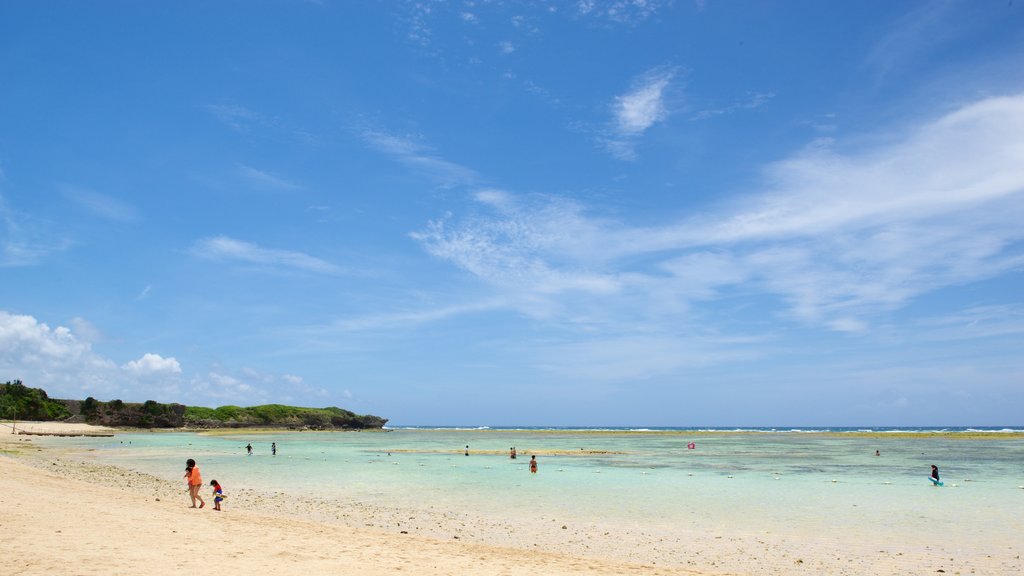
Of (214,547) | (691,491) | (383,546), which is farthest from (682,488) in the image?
(214,547)

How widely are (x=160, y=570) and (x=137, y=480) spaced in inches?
1066

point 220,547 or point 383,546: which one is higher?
point 220,547

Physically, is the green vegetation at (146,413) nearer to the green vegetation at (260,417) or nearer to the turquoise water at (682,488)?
the green vegetation at (260,417)

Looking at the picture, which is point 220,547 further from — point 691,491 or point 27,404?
point 27,404

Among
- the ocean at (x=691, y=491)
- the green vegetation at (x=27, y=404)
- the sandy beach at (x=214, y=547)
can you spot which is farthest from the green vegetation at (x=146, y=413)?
the sandy beach at (x=214, y=547)

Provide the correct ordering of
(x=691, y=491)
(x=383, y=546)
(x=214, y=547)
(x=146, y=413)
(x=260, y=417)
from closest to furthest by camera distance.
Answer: (x=214, y=547)
(x=383, y=546)
(x=691, y=491)
(x=146, y=413)
(x=260, y=417)

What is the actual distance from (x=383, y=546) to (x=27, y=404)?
511 ft

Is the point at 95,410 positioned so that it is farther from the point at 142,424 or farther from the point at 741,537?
the point at 741,537

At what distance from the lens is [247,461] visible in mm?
54750

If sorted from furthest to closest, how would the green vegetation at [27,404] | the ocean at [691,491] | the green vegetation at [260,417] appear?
the green vegetation at [260,417] → the green vegetation at [27,404] → the ocean at [691,491]

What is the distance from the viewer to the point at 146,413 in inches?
6156

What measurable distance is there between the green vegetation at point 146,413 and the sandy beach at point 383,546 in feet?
416

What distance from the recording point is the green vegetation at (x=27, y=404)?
129750 millimetres

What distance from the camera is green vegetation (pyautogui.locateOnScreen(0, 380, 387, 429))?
136m
